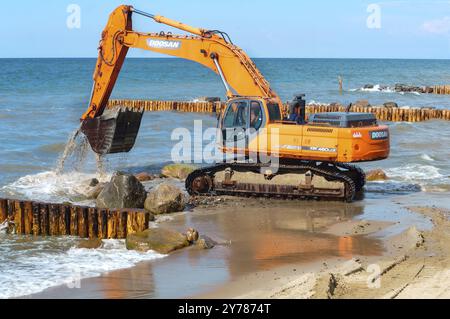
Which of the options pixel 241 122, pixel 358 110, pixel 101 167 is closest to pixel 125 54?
pixel 101 167

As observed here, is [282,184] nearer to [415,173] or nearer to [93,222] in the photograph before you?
[93,222]

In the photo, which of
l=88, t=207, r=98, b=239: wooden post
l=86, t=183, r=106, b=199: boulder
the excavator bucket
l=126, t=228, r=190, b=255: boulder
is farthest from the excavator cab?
l=126, t=228, r=190, b=255: boulder

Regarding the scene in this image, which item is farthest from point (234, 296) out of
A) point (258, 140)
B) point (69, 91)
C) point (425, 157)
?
point (69, 91)

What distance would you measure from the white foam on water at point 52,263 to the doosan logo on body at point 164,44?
6384 mm

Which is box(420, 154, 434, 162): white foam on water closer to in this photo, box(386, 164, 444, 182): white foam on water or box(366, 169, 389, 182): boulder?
box(386, 164, 444, 182): white foam on water

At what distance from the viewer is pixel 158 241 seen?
1260 cm

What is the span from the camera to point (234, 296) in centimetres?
980

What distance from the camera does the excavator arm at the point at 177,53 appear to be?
17609mm

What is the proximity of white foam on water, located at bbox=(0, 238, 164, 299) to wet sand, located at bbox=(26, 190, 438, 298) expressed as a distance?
0.30 meters

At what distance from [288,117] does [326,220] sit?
3404mm

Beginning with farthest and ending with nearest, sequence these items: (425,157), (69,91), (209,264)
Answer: (69,91)
(425,157)
(209,264)

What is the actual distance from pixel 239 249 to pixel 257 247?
335mm

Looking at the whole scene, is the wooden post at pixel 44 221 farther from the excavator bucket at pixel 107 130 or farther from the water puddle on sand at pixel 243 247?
the excavator bucket at pixel 107 130
